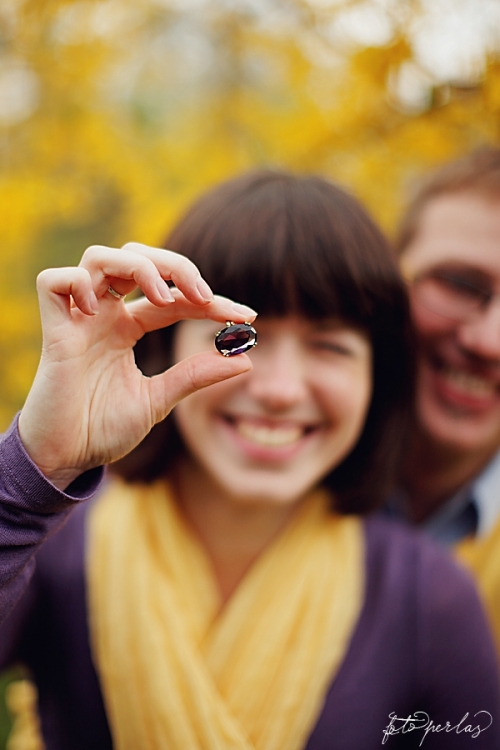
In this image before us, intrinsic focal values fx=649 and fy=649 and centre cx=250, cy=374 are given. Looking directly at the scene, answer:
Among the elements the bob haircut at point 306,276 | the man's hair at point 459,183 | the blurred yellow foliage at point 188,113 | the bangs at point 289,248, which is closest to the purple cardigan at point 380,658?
the bob haircut at point 306,276

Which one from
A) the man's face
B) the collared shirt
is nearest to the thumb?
the man's face

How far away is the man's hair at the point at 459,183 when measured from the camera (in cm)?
188

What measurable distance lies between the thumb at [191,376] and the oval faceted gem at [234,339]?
0.01m

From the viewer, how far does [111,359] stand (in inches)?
45.0

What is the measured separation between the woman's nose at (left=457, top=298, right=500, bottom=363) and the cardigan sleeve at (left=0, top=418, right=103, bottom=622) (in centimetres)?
118

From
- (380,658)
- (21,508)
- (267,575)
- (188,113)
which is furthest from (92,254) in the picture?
(188,113)

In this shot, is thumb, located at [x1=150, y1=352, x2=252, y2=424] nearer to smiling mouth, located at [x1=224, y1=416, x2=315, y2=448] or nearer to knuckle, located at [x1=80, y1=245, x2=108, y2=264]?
knuckle, located at [x1=80, y1=245, x2=108, y2=264]

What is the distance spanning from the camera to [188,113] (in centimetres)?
449

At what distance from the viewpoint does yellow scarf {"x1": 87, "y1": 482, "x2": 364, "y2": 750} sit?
1386 millimetres

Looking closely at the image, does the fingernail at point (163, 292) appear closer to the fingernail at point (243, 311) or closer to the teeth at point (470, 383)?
the fingernail at point (243, 311)

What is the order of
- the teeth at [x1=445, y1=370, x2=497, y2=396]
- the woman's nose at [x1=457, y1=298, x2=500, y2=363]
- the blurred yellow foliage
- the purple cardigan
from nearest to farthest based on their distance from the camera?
the purple cardigan, the woman's nose at [x1=457, y1=298, x2=500, y2=363], the teeth at [x1=445, y1=370, x2=497, y2=396], the blurred yellow foliage

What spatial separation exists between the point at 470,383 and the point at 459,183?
1.99ft

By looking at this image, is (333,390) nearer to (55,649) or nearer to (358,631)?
(358,631)

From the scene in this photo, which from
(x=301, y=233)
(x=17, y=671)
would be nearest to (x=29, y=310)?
(x=17, y=671)
